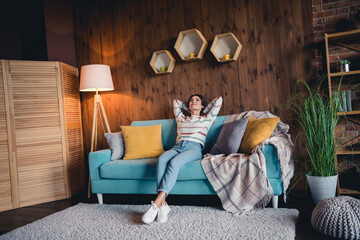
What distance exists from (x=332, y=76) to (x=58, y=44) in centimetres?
337

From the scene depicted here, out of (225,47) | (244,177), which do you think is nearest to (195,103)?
(225,47)

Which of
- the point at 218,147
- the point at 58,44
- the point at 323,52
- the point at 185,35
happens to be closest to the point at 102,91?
the point at 58,44

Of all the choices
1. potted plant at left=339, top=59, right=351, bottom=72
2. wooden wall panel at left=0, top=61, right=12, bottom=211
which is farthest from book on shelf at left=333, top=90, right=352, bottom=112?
wooden wall panel at left=0, top=61, right=12, bottom=211

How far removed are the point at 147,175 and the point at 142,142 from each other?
48 cm

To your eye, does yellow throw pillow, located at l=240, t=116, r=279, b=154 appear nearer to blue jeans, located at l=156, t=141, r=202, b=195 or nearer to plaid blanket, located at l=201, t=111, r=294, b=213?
plaid blanket, located at l=201, t=111, r=294, b=213

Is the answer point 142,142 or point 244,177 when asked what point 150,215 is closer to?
point 244,177

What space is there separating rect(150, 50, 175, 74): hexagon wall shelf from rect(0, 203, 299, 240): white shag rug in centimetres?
173

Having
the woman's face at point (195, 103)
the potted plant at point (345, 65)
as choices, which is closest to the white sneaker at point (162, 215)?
the woman's face at point (195, 103)

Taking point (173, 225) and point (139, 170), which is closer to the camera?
point (173, 225)

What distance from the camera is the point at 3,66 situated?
3096 millimetres

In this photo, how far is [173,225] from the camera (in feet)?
6.93

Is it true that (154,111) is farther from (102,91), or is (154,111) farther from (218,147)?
(218,147)

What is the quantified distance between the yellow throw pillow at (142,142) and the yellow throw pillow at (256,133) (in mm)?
926

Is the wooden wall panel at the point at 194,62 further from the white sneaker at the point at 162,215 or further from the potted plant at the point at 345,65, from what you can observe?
the white sneaker at the point at 162,215
